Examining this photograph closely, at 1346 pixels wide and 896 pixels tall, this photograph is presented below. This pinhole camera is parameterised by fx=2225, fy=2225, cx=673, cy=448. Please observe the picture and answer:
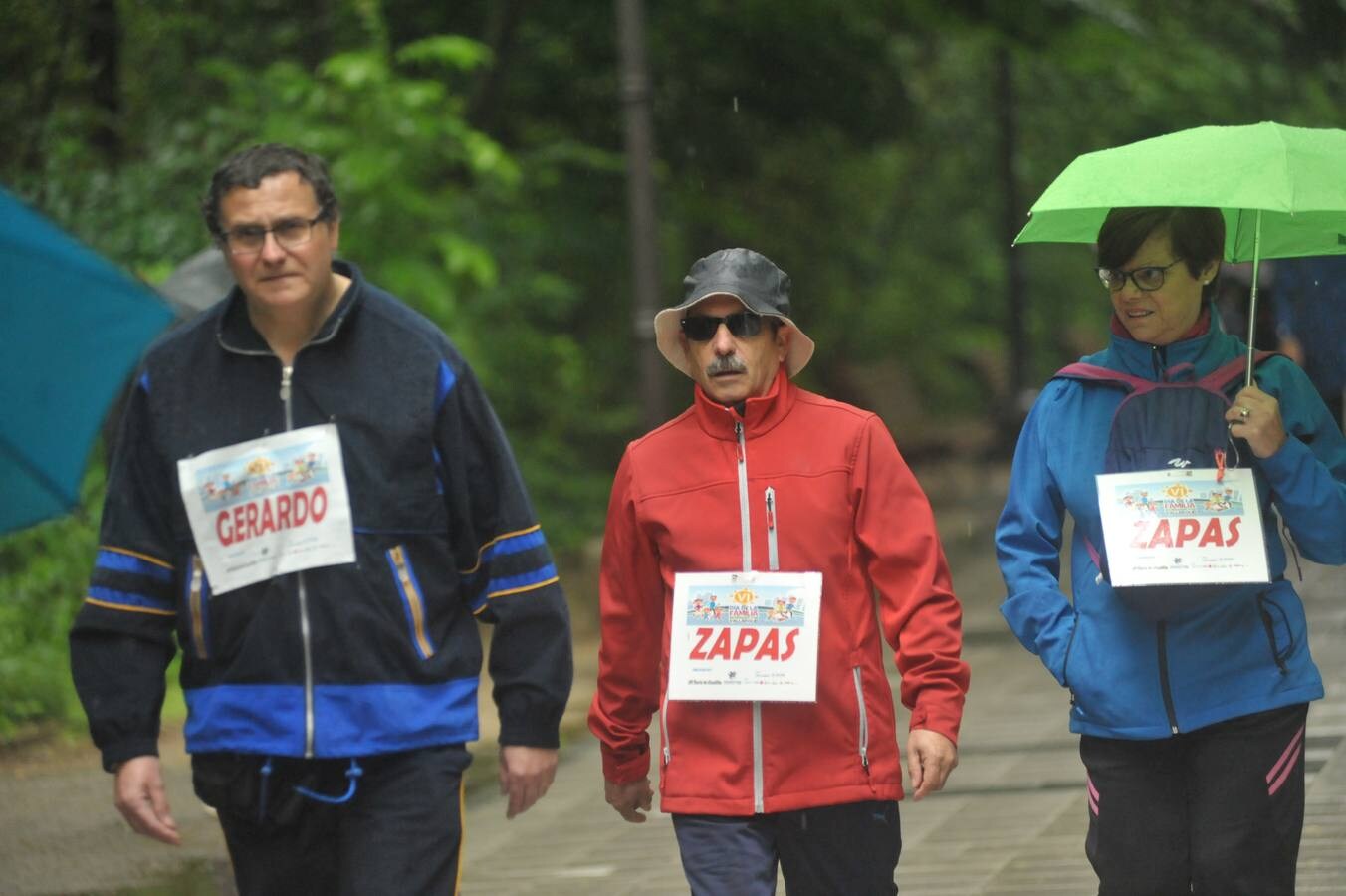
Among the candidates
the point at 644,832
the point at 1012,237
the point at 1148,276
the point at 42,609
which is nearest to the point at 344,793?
the point at 1148,276

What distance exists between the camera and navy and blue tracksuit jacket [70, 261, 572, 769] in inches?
156

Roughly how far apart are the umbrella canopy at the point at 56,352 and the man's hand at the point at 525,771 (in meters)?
1.26

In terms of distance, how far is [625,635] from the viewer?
4617mm

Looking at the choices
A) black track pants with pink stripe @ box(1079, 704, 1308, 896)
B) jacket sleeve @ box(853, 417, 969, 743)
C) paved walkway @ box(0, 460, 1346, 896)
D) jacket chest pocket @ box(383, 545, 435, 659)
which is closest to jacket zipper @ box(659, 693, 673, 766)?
jacket sleeve @ box(853, 417, 969, 743)

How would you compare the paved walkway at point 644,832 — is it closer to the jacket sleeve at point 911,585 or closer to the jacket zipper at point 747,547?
the jacket sleeve at point 911,585

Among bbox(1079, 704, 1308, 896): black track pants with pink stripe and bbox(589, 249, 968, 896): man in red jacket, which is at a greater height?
bbox(589, 249, 968, 896): man in red jacket

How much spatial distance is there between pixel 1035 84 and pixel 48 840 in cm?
2031

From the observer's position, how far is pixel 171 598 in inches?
163

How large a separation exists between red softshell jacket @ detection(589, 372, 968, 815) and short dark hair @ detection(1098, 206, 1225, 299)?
2.00 feet

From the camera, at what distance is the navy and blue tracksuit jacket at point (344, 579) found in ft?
13.0

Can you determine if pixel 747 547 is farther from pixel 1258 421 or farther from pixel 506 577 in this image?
pixel 1258 421

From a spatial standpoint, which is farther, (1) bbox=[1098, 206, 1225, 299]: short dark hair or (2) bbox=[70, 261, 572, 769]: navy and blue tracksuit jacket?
(1) bbox=[1098, 206, 1225, 299]: short dark hair

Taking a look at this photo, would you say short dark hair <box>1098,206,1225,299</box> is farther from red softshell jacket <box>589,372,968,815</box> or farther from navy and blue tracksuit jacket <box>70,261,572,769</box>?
navy and blue tracksuit jacket <box>70,261,572,769</box>

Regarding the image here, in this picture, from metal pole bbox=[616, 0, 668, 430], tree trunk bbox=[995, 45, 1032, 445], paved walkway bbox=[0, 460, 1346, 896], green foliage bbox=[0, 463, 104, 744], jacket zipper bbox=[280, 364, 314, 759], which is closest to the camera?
jacket zipper bbox=[280, 364, 314, 759]
